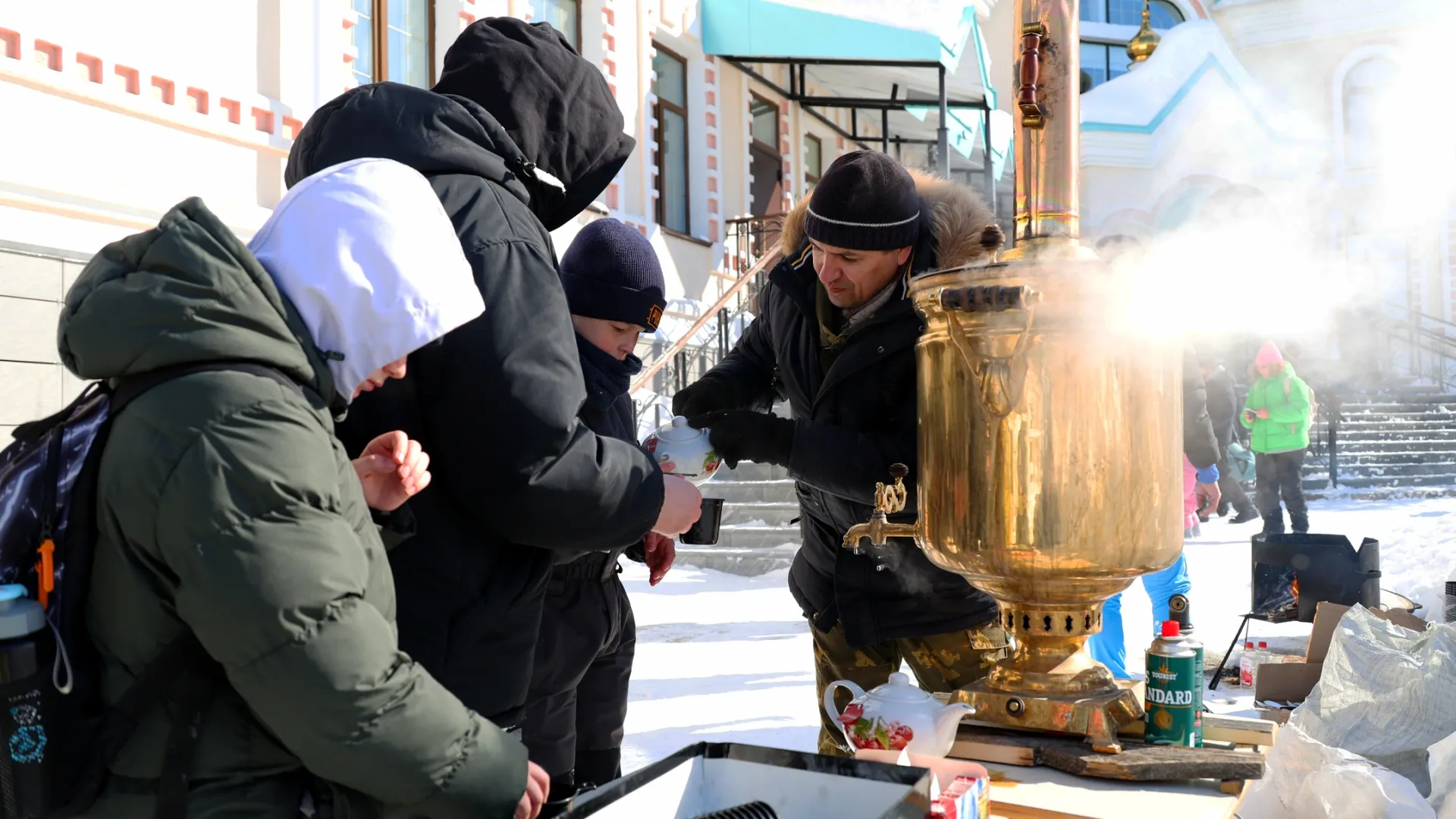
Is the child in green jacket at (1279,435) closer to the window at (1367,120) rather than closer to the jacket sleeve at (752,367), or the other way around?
the jacket sleeve at (752,367)

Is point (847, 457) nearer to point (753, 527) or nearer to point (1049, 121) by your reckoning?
point (1049, 121)

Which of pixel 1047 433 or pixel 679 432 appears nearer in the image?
pixel 1047 433

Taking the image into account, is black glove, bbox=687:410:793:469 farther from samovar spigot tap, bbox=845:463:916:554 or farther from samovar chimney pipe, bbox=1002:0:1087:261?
samovar chimney pipe, bbox=1002:0:1087:261

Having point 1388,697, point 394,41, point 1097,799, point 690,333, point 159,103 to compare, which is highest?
point 394,41

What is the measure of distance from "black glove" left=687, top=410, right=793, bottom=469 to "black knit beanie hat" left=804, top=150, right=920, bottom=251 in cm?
40

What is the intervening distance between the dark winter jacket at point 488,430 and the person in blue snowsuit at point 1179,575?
4.54 feet

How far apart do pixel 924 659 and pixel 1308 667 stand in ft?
6.72

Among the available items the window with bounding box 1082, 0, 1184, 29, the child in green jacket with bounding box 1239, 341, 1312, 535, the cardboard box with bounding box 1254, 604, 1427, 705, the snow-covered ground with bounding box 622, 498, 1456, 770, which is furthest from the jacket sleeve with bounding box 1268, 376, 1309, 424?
the window with bounding box 1082, 0, 1184, 29

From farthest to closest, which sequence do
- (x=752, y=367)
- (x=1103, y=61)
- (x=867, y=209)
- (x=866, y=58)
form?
(x=1103, y=61) < (x=866, y=58) < (x=752, y=367) < (x=867, y=209)

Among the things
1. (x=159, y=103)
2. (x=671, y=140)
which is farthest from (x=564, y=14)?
Answer: (x=159, y=103)

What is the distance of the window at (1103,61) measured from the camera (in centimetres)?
2872

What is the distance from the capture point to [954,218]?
227 centimetres

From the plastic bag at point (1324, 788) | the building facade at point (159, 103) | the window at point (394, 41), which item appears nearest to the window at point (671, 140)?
the building facade at point (159, 103)

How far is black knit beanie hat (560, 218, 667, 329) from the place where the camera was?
244 centimetres
